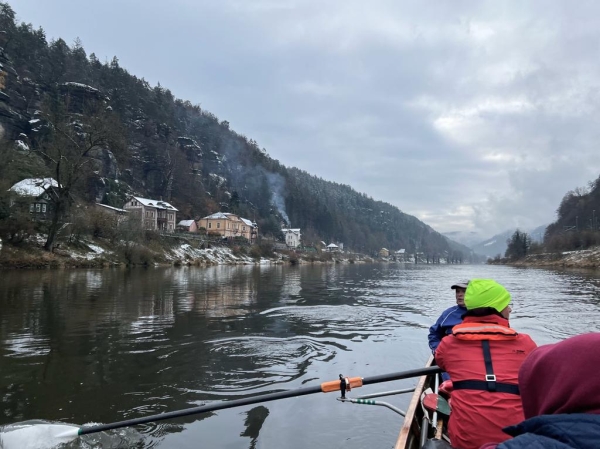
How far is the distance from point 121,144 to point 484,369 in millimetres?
42105

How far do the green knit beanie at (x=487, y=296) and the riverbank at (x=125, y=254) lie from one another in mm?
41427

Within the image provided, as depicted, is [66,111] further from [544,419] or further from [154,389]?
[544,419]

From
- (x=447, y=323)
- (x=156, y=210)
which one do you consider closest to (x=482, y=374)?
(x=447, y=323)

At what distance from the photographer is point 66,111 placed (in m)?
86.6

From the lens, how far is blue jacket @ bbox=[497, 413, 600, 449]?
1.63 m

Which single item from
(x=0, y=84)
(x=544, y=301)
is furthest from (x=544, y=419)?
(x=0, y=84)

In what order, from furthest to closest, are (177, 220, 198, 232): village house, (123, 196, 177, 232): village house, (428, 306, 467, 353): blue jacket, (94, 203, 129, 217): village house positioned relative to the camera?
(177, 220, 198, 232): village house → (123, 196, 177, 232): village house → (94, 203, 129, 217): village house → (428, 306, 467, 353): blue jacket

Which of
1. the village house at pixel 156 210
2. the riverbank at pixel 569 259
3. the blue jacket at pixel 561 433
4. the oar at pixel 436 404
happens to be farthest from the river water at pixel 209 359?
the riverbank at pixel 569 259

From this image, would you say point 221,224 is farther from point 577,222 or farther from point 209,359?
point 577,222

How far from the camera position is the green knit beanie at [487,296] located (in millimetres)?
4066

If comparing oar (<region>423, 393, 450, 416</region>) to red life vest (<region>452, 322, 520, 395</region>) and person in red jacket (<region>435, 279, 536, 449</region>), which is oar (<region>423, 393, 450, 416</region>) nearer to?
person in red jacket (<region>435, 279, 536, 449</region>)

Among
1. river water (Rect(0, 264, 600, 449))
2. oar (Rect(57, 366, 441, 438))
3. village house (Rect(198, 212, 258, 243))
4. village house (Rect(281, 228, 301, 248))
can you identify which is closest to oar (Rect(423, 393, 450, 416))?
oar (Rect(57, 366, 441, 438))

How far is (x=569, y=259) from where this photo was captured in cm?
8712

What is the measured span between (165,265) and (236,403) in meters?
54.5
